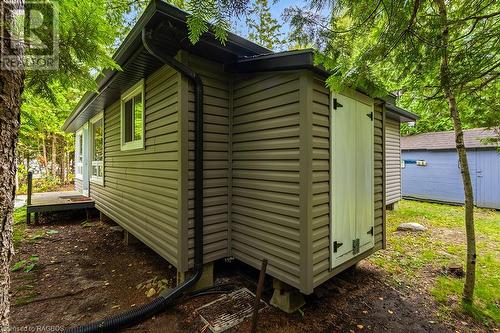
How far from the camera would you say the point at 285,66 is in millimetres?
2654

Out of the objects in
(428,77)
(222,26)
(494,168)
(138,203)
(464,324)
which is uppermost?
(428,77)

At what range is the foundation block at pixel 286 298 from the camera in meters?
2.73

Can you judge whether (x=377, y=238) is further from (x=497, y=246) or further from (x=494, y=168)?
(x=494, y=168)

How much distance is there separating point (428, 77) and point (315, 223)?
2.26 meters

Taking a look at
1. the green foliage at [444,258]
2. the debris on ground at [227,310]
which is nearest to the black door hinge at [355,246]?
the green foliage at [444,258]

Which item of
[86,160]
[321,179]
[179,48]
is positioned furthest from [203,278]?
[86,160]

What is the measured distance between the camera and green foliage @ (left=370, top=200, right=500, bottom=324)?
9.92ft

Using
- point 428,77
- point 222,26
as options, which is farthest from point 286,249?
point 428,77

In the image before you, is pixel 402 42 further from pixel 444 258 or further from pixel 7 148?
pixel 444 258

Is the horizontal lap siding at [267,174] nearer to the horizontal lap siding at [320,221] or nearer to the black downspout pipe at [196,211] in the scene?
the horizontal lap siding at [320,221]

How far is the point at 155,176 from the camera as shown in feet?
12.1

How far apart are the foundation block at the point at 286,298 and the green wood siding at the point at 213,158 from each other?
2.90 ft

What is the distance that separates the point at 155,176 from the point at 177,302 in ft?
5.92

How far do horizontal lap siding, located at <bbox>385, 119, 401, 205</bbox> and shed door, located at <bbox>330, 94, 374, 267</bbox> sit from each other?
17.2ft
